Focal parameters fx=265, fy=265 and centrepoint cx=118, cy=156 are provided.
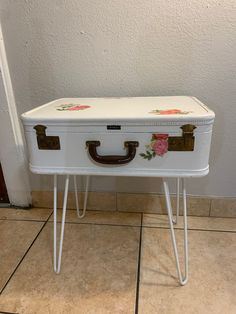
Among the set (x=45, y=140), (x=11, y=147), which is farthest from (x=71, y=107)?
(x=11, y=147)

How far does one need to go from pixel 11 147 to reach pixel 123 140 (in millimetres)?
630

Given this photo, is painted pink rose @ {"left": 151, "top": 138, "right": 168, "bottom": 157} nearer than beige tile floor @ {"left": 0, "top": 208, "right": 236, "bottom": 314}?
Yes

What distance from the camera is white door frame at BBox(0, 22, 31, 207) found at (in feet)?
3.26

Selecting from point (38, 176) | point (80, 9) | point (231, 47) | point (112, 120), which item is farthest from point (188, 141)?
point (38, 176)

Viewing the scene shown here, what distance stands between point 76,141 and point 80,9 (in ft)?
1.61

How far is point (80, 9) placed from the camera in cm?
88

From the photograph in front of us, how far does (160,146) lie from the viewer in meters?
0.65

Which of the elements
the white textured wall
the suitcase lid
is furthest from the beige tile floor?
the suitcase lid

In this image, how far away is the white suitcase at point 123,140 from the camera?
24.9 inches

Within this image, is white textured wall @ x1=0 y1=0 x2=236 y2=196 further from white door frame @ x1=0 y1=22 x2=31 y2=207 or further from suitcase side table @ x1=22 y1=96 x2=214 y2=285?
suitcase side table @ x1=22 y1=96 x2=214 y2=285

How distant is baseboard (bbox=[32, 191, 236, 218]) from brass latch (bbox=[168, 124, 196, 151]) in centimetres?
49

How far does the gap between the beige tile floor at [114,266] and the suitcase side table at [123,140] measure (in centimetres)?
36

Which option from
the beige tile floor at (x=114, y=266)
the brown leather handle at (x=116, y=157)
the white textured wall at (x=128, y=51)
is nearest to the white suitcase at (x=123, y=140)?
the brown leather handle at (x=116, y=157)

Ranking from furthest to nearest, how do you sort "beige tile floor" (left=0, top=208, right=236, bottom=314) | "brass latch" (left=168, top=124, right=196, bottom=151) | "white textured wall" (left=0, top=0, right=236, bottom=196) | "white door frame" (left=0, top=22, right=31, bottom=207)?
1. "white door frame" (left=0, top=22, right=31, bottom=207)
2. "white textured wall" (left=0, top=0, right=236, bottom=196)
3. "beige tile floor" (left=0, top=208, right=236, bottom=314)
4. "brass latch" (left=168, top=124, right=196, bottom=151)
